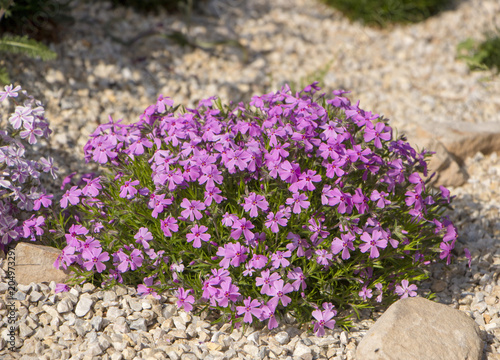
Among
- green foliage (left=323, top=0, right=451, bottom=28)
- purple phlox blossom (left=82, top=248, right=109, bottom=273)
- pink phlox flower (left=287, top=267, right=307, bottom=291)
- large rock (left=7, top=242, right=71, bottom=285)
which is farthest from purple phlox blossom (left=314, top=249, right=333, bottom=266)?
green foliage (left=323, top=0, right=451, bottom=28)

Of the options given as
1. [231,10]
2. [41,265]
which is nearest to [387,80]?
[231,10]

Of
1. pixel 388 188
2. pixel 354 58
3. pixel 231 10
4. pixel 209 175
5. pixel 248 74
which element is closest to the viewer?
pixel 209 175

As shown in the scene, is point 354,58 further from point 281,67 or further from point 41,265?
point 41,265

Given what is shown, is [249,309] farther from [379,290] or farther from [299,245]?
[379,290]

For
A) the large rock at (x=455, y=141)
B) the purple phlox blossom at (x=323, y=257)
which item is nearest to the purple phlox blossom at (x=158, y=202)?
the purple phlox blossom at (x=323, y=257)

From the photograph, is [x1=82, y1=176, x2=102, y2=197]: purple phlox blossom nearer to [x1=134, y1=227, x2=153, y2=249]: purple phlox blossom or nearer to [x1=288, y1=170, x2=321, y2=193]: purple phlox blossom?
[x1=134, y1=227, x2=153, y2=249]: purple phlox blossom

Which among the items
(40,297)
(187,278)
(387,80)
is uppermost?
(387,80)
